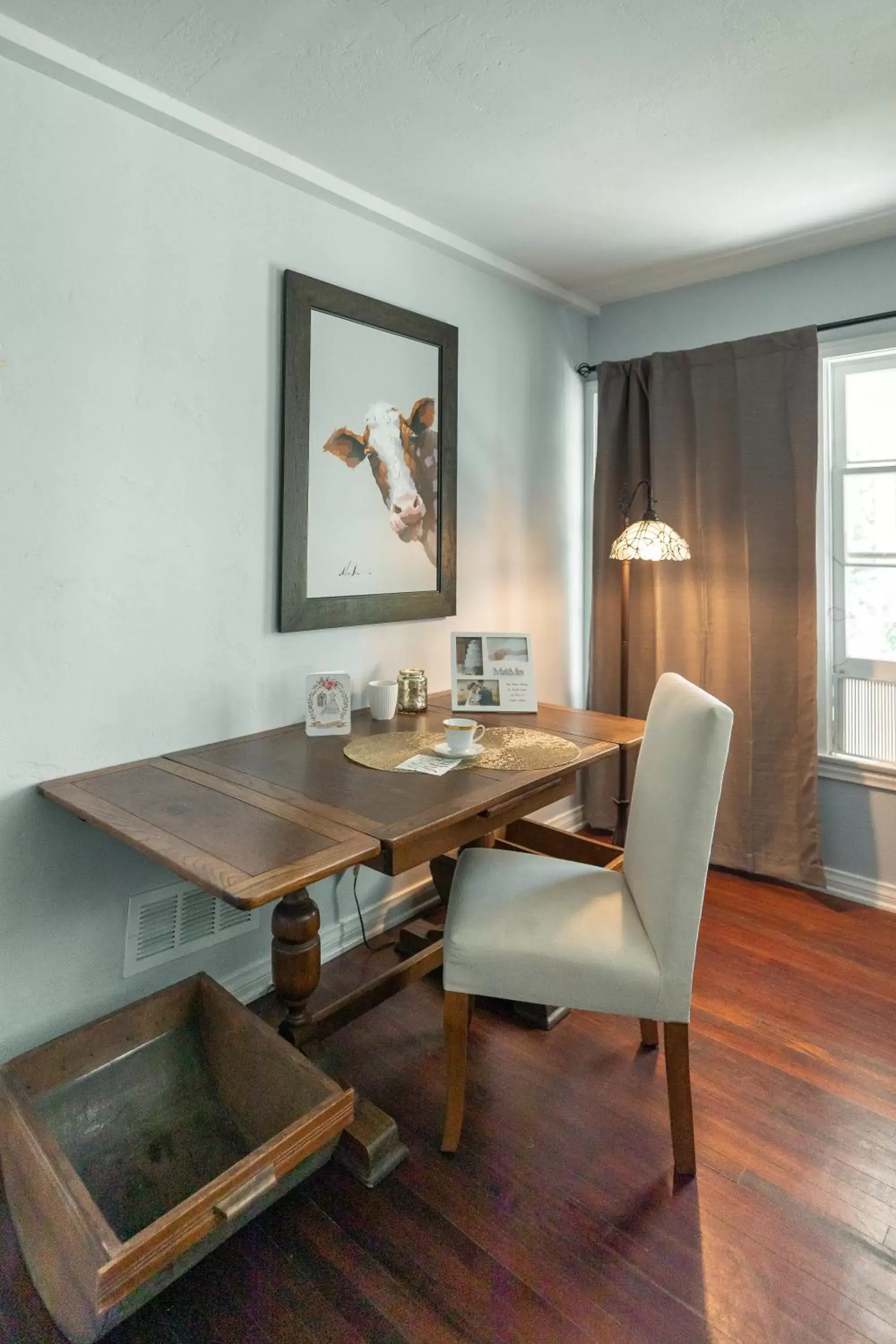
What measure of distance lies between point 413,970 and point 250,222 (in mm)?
2035

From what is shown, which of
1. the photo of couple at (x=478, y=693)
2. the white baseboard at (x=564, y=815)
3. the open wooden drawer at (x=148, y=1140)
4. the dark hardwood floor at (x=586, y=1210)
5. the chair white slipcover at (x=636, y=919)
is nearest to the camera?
the open wooden drawer at (x=148, y=1140)

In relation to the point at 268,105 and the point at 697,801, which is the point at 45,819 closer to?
the point at 697,801

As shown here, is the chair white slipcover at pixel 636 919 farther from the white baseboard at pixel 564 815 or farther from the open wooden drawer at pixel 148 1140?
the white baseboard at pixel 564 815

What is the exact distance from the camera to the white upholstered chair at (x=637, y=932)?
1.52 metres

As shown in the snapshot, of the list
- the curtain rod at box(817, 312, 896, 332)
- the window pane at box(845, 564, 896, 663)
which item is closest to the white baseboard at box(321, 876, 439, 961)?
the window pane at box(845, 564, 896, 663)

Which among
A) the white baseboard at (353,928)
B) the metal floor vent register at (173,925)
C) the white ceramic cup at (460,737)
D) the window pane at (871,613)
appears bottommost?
the white baseboard at (353,928)

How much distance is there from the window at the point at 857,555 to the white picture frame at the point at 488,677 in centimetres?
124

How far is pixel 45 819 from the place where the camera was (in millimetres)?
1732

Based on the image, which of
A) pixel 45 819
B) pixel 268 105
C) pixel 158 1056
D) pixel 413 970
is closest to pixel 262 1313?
pixel 158 1056

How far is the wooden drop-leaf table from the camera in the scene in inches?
52.0

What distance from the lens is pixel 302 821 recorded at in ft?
4.86

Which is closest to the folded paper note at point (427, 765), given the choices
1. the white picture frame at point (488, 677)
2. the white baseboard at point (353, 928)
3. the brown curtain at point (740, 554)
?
the white picture frame at point (488, 677)

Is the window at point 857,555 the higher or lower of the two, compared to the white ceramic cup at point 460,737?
higher
